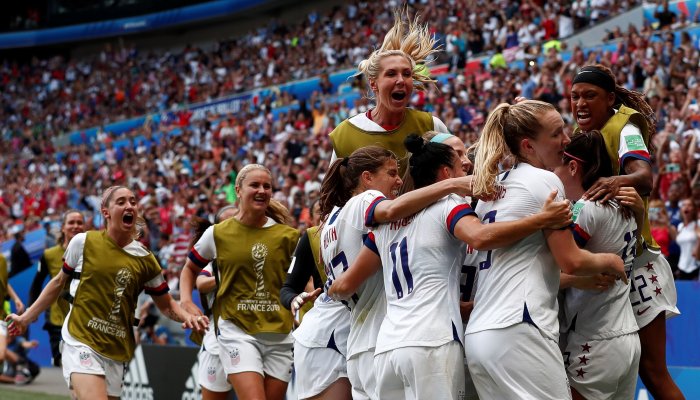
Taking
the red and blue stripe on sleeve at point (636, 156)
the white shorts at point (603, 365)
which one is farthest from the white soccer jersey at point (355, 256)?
the red and blue stripe on sleeve at point (636, 156)

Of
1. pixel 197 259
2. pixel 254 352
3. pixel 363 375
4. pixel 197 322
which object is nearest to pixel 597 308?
pixel 363 375

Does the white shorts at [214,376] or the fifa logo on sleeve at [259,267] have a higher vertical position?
the fifa logo on sleeve at [259,267]

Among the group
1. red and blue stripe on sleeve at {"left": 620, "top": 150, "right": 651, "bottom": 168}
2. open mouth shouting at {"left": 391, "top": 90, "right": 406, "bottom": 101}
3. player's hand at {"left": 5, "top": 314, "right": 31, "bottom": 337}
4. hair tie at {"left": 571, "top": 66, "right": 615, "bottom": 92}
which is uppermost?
hair tie at {"left": 571, "top": 66, "right": 615, "bottom": 92}

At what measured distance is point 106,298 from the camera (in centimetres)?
743

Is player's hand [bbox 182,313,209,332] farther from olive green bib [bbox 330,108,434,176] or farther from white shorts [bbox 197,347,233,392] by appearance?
olive green bib [bbox 330,108,434,176]

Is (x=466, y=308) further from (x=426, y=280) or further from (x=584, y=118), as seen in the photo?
(x=584, y=118)

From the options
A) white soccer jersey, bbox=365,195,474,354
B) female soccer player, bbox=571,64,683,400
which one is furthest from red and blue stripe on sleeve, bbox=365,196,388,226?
female soccer player, bbox=571,64,683,400

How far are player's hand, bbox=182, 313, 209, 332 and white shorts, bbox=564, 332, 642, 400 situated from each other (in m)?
2.80

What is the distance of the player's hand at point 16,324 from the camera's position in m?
7.63

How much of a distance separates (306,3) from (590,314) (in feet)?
104

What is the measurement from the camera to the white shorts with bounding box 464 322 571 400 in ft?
13.2

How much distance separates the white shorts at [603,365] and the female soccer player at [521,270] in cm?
48

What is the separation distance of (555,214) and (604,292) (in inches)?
33.7

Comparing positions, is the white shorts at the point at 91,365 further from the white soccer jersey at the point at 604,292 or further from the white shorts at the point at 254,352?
the white soccer jersey at the point at 604,292
